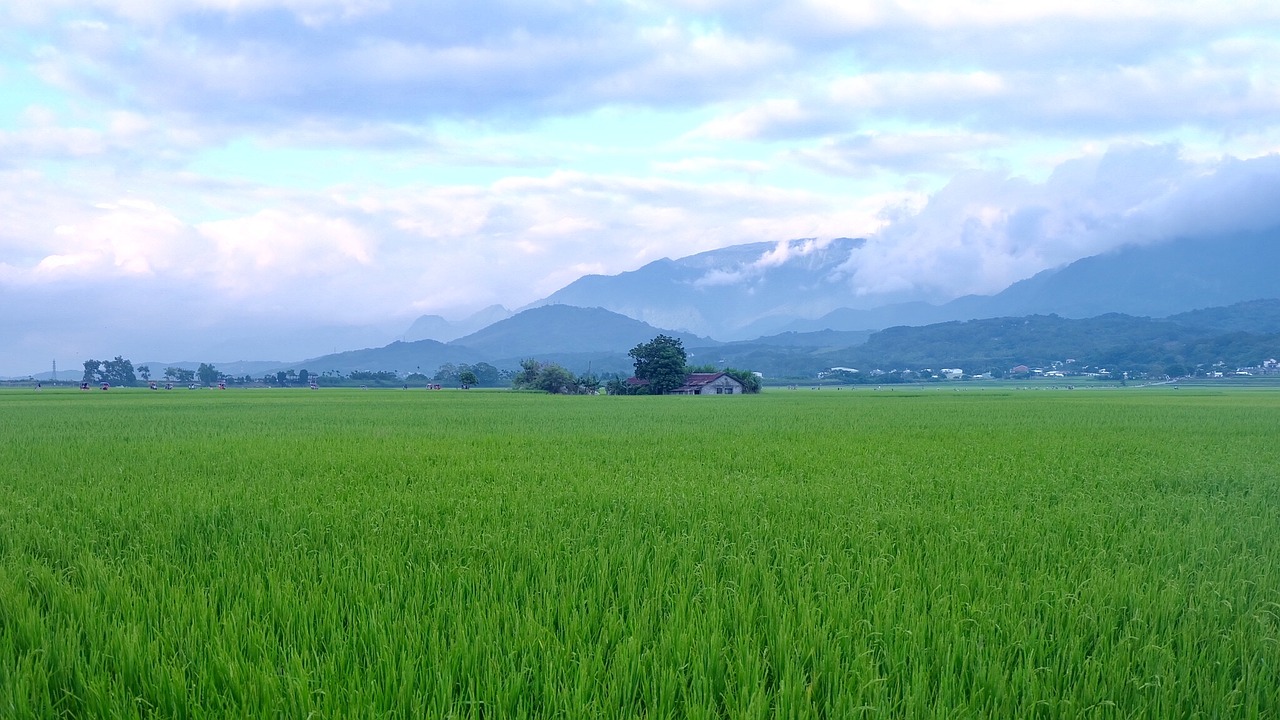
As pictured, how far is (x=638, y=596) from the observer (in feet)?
14.2

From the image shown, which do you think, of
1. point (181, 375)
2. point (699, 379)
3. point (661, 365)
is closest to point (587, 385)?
point (661, 365)

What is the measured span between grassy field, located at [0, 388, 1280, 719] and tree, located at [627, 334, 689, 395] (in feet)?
227

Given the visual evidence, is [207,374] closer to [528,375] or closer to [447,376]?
[447,376]

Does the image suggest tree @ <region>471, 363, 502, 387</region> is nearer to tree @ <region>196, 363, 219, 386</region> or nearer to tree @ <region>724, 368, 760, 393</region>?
tree @ <region>196, 363, 219, 386</region>

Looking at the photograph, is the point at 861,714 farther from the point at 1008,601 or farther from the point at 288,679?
the point at 288,679

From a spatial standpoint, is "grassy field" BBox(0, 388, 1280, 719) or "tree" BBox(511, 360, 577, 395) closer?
"grassy field" BBox(0, 388, 1280, 719)

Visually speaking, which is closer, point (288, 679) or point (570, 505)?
point (288, 679)

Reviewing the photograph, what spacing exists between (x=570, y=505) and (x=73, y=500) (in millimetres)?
5255

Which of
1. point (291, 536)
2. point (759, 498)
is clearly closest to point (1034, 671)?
point (759, 498)

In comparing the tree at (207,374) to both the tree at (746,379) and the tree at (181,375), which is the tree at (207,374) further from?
the tree at (746,379)

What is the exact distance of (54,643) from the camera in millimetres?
3496

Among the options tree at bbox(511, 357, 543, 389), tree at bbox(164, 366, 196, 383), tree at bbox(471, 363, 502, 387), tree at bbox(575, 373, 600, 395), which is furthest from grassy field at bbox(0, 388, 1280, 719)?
tree at bbox(164, 366, 196, 383)

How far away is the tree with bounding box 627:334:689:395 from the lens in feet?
258

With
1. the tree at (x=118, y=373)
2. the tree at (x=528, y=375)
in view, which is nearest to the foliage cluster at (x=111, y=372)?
the tree at (x=118, y=373)
